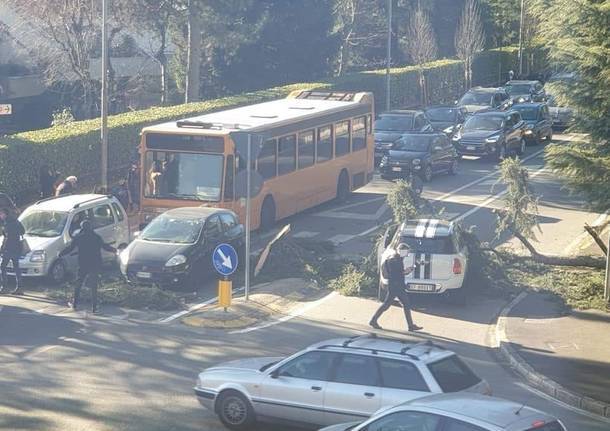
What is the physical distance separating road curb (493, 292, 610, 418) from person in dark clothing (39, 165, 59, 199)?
1395 centimetres

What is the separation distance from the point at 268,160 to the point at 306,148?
7.80 feet

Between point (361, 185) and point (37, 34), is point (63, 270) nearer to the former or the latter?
point (361, 185)

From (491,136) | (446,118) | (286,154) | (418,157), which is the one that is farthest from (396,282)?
(446,118)

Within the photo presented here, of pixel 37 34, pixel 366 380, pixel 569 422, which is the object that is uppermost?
pixel 37 34

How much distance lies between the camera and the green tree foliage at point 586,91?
69.8 ft

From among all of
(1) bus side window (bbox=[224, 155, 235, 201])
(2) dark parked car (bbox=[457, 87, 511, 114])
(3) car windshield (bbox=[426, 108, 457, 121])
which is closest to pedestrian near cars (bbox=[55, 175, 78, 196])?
(1) bus side window (bbox=[224, 155, 235, 201])

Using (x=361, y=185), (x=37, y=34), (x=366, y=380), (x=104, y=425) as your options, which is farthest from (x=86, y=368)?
(x=37, y=34)

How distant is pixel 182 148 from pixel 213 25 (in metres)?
22.0

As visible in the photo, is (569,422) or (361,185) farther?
(361,185)

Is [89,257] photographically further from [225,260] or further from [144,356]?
[144,356]

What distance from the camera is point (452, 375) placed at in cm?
1269

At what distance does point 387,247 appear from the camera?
70.4 feet

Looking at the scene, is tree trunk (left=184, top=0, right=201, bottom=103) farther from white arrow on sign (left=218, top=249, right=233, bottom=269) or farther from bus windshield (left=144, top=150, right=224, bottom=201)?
white arrow on sign (left=218, top=249, right=233, bottom=269)

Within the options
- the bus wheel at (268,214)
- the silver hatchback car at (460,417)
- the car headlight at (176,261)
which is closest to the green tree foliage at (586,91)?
the car headlight at (176,261)
